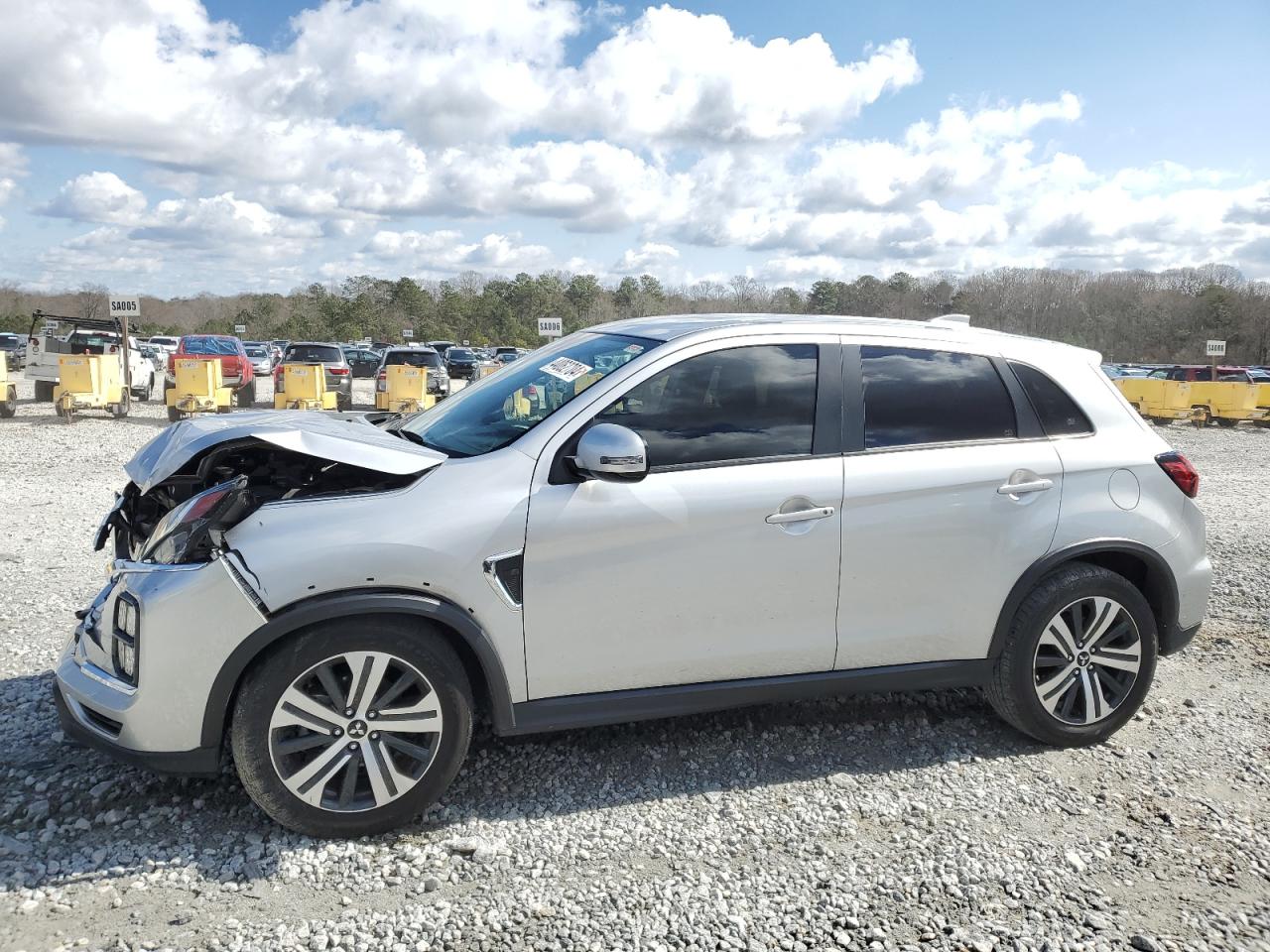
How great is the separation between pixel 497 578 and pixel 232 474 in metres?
1.30

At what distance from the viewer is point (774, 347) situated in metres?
3.83

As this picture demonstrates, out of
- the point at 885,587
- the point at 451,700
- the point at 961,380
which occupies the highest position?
the point at 961,380

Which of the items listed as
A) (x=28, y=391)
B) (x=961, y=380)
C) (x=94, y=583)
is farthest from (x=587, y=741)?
(x=28, y=391)

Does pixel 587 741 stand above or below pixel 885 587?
below

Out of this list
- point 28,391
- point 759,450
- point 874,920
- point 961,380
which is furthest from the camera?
point 28,391

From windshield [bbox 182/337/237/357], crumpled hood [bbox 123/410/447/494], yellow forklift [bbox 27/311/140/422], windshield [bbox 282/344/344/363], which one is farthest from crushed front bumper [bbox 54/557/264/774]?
windshield [bbox 182/337/237/357]

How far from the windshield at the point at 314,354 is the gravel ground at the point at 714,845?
20.9 metres

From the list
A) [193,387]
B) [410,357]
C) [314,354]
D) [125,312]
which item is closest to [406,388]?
[410,357]

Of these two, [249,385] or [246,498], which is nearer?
[246,498]

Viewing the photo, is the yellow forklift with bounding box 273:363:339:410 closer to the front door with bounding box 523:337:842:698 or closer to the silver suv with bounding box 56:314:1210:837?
the silver suv with bounding box 56:314:1210:837

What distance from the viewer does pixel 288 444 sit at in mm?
3236

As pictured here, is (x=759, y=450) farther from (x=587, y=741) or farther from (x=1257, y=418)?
(x=1257, y=418)

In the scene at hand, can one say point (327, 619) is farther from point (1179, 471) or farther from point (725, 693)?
point (1179, 471)

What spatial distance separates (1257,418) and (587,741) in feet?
101
